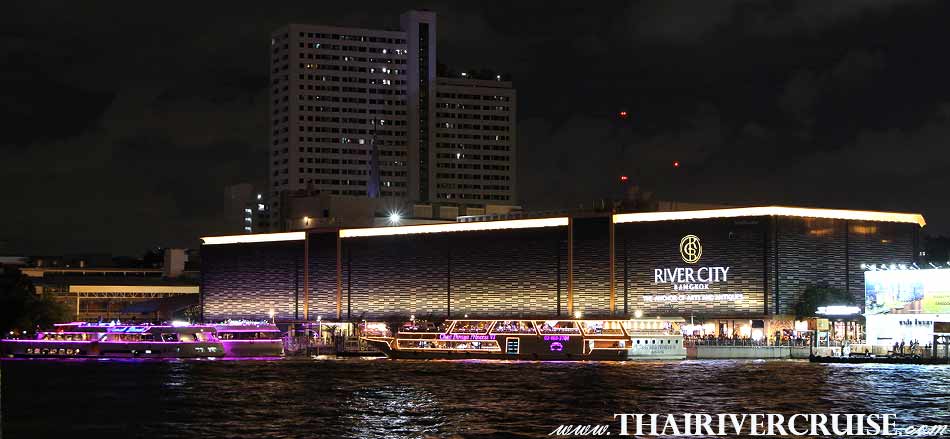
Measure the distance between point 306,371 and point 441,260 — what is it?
154 ft

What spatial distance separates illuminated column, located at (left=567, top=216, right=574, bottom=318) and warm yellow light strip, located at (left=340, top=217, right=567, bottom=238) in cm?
91

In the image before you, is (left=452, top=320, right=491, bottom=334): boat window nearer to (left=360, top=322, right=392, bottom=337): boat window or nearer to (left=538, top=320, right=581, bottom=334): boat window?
(left=538, top=320, right=581, bottom=334): boat window

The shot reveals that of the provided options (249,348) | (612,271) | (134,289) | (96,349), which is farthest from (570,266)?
(134,289)

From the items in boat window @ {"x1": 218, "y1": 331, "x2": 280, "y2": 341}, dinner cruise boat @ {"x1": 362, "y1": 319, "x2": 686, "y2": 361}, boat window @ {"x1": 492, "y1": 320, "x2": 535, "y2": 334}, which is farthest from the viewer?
boat window @ {"x1": 218, "y1": 331, "x2": 280, "y2": 341}

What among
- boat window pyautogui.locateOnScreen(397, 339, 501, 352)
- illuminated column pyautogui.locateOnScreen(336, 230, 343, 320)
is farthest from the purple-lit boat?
illuminated column pyautogui.locateOnScreen(336, 230, 343, 320)

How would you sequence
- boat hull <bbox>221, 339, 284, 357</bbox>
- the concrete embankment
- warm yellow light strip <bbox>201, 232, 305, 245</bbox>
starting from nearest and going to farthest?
the concrete embankment < boat hull <bbox>221, 339, 284, 357</bbox> < warm yellow light strip <bbox>201, 232, 305, 245</bbox>

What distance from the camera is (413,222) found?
166875 millimetres

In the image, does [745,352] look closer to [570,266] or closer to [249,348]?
[570,266]

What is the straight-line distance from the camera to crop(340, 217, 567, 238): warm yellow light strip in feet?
439

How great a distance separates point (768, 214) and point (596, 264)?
16.8 metres

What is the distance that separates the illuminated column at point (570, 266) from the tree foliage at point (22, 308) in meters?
51.9

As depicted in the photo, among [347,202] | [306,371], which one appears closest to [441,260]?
[347,202]

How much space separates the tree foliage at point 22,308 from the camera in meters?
136

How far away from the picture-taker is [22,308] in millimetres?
136750
